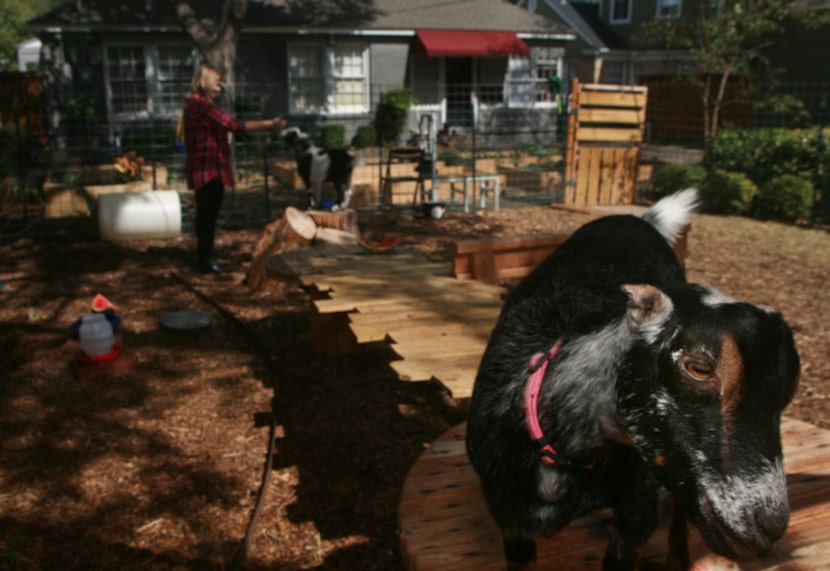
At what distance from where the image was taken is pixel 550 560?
264 cm

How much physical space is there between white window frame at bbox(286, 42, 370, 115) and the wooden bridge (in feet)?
57.1

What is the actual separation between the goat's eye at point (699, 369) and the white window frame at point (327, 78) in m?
21.1

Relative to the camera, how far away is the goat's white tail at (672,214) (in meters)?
3.65

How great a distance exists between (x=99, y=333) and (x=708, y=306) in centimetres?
497

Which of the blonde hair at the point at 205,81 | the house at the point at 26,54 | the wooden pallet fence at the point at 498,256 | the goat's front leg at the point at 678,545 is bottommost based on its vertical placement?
the goat's front leg at the point at 678,545

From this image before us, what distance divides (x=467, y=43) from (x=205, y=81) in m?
17.3

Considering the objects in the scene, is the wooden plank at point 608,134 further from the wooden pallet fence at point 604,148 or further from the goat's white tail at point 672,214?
the goat's white tail at point 672,214

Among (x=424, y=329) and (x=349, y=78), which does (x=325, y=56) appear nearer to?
(x=349, y=78)

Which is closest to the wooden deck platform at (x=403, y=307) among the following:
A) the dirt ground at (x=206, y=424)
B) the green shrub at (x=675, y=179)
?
the dirt ground at (x=206, y=424)

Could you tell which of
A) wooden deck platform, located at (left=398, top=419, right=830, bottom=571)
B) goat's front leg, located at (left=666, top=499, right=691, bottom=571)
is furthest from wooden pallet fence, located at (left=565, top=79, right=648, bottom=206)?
goat's front leg, located at (left=666, top=499, right=691, bottom=571)

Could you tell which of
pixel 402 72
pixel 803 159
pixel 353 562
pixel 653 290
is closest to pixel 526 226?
pixel 803 159

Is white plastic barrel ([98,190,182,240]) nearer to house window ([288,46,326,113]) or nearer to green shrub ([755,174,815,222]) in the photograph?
green shrub ([755,174,815,222])

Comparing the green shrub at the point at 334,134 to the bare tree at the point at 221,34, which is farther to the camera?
the green shrub at the point at 334,134

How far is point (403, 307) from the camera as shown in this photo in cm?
468
